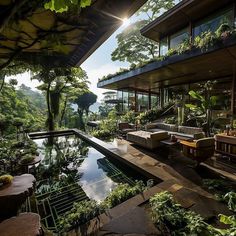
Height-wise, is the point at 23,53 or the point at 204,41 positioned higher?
the point at 204,41

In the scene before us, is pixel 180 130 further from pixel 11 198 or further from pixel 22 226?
pixel 22 226

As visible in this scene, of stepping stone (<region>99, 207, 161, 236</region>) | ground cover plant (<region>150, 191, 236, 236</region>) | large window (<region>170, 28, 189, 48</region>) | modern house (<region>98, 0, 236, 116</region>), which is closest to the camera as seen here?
ground cover plant (<region>150, 191, 236, 236</region>)

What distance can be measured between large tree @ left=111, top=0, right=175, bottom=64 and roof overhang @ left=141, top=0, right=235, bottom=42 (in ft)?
13.7

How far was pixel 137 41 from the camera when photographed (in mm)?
18219

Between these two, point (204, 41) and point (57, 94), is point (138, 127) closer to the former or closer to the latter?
point (204, 41)

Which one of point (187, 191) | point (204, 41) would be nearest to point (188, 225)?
point (187, 191)

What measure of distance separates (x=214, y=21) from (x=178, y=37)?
9.17ft

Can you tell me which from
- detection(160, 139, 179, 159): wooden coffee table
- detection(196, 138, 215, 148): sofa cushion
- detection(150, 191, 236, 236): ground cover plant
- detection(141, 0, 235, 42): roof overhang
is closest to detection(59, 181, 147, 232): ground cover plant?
detection(150, 191, 236, 236): ground cover plant

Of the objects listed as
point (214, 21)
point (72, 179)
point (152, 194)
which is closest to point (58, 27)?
point (152, 194)

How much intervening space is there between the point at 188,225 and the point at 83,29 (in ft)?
11.0

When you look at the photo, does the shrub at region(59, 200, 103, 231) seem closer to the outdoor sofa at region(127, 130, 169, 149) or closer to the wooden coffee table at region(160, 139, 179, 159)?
the wooden coffee table at region(160, 139, 179, 159)

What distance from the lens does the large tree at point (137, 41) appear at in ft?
57.4

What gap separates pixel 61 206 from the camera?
14.1ft

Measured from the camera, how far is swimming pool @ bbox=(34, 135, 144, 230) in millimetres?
4316
